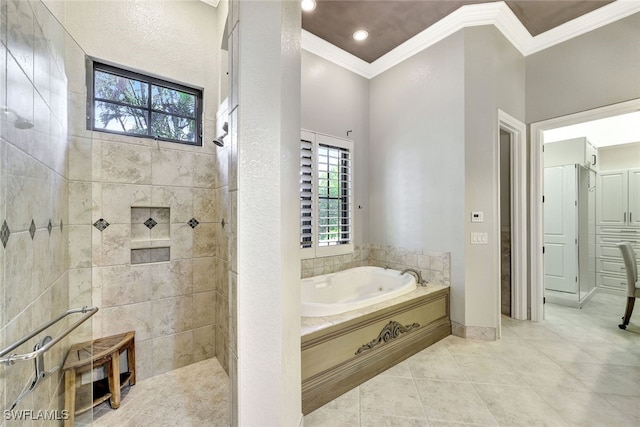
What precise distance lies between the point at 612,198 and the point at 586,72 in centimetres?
296

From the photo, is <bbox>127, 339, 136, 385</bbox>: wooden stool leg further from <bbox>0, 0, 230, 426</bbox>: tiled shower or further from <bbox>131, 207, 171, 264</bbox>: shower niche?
<bbox>131, 207, 171, 264</bbox>: shower niche

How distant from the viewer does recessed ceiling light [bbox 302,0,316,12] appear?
2.38 m

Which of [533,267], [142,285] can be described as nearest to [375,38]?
[533,267]

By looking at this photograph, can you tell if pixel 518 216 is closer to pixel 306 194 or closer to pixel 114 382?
pixel 306 194

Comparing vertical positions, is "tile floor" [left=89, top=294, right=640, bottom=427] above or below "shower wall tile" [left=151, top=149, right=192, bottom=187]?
below

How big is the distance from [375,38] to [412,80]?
2.11 feet

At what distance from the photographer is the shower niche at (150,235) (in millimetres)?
2002

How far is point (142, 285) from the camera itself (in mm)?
1997

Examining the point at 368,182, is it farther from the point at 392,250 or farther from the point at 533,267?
the point at 533,267

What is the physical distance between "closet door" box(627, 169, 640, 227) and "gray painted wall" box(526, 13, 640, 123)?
2741mm

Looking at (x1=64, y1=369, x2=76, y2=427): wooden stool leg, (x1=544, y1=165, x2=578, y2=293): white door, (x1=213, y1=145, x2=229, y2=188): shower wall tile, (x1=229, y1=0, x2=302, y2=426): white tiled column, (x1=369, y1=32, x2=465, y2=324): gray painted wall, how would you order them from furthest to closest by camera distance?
(x1=544, y1=165, x2=578, y2=293): white door
(x1=369, y1=32, x2=465, y2=324): gray painted wall
(x1=213, y1=145, x2=229, y2=188): shower wall tile
(x1=64, y1=369, x2=76, y2=427): wooden stool leg
(x1=229, y1=0, x2=302, y2=426): white tiled column

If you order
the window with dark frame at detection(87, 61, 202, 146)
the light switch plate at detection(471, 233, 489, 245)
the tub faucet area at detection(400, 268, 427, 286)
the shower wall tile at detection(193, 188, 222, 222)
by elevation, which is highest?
the window with dark frame at detection(87, 61, 202, 146)

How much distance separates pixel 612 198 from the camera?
14.0ft

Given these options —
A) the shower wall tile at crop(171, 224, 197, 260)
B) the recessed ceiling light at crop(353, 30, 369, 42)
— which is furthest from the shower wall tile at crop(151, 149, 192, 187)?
the recessed ceiling light at crop(353, 30, 369, 42)
